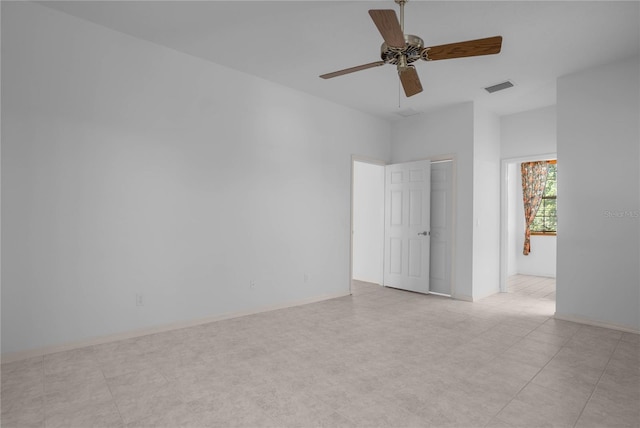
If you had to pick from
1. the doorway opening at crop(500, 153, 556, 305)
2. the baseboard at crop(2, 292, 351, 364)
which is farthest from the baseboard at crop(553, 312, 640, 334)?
the baseboard at crop(2, 292, 351, 364)

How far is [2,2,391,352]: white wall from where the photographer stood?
2832 millimetres

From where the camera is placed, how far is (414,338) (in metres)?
3.42

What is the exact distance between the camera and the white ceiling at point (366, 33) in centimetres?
284

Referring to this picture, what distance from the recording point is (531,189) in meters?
7.47

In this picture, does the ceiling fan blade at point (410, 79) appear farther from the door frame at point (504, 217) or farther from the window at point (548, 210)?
the window at point (548, 210)

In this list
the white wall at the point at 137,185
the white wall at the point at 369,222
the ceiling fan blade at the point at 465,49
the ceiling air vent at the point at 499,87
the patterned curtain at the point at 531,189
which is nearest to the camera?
the ceiling fan blade at the point at 465,49

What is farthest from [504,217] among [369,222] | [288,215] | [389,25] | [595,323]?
[389,25]

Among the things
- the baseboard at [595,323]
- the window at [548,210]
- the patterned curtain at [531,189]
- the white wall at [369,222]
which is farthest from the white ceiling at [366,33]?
the window at [548,210]

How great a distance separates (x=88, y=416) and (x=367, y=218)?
5186 mm

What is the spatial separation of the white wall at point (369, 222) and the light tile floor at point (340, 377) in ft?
7.87

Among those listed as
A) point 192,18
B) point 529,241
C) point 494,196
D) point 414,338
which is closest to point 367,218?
point 494,196

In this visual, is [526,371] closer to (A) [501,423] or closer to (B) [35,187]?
(A) [501,423]

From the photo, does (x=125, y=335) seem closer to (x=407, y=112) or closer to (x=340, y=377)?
(x=340, y=377)

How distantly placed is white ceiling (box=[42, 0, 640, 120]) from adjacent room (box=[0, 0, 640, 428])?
3 centimetres
